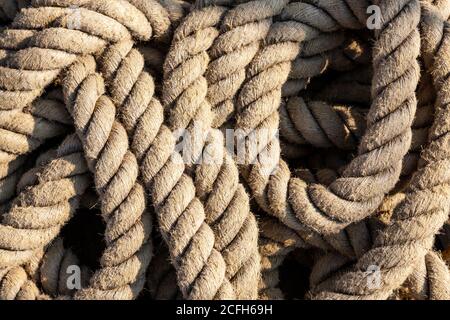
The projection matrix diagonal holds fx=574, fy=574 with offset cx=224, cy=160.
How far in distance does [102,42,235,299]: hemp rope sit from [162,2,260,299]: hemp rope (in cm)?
3

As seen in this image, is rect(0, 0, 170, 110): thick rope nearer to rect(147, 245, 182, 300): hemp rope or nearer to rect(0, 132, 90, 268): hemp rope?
rect(0, 132, 90, 268): hemp rope

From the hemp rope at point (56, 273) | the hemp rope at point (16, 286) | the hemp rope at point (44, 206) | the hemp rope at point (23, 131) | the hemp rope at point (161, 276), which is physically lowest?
the hemp rope at point (161, 276)

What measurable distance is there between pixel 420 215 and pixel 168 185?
628mm

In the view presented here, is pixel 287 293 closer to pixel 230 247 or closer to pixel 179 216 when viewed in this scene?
pixel 230 247

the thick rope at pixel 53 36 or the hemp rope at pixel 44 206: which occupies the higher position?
the thick rope at pixel 53 36

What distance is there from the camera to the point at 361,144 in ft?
4.84

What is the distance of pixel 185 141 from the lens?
1.45 meters

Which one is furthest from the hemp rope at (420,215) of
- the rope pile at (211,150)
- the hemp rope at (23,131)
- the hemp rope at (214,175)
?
the hemp rope at (23,131)

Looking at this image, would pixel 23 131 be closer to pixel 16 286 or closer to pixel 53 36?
pixel 53 36

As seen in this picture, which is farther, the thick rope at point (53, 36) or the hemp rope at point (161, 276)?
the hemp rope at point (161, 276)

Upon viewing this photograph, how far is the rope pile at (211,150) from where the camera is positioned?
56.4 inches

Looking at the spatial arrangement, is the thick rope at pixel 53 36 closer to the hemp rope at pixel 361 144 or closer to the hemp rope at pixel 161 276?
the hemp rope at pixel 361 144

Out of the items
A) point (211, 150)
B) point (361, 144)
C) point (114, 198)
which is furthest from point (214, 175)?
point (361, 144)

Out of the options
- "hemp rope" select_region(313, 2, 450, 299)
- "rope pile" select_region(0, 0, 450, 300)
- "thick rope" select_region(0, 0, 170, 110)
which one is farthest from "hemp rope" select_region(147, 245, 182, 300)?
"thick rope" select_region(0, 0, 170, 110)
